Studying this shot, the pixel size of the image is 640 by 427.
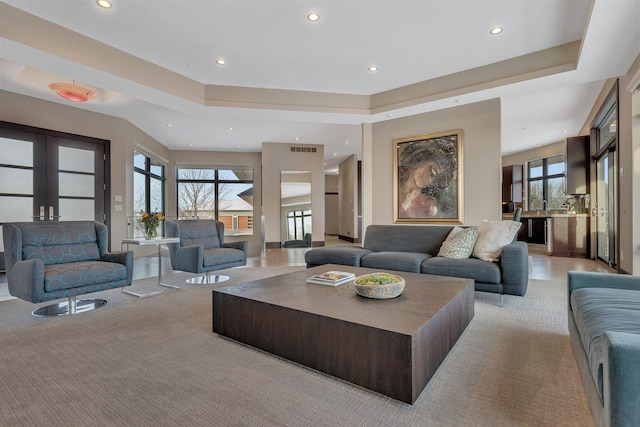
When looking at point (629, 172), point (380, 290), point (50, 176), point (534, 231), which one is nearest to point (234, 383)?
point (380, 290)

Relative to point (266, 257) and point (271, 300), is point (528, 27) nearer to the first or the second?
point (271, 300)

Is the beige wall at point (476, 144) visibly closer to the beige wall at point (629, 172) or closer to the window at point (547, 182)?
the beige wall at point (629, 172)

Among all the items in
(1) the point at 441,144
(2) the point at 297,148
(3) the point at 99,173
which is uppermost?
(2) the point at 297,148

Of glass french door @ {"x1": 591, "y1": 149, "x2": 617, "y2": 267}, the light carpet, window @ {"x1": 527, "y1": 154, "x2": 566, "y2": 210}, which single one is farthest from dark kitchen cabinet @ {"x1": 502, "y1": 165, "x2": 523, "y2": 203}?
the light carpet

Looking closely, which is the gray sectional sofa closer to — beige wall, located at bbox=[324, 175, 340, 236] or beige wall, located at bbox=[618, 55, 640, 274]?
beige wall, located at bbox=[618, 55, 640, 274]

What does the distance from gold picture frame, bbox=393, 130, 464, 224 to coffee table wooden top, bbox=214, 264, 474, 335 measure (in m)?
2.88

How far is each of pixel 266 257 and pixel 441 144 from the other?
4.24 m

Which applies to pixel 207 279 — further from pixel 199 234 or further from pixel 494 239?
pixel 494 239

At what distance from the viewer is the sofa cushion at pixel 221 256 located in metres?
4.10

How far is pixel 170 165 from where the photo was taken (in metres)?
9.45

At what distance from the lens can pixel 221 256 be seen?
425cm

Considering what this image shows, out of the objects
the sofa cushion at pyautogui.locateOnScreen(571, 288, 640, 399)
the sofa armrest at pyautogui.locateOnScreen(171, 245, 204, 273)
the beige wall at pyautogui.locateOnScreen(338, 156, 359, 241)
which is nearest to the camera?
the sofa cushion at pyautogui.locateOnScreen(571, 288, 640, 399)

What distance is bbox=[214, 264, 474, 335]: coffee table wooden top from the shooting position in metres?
1.74

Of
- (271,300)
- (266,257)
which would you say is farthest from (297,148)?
(271,300)
